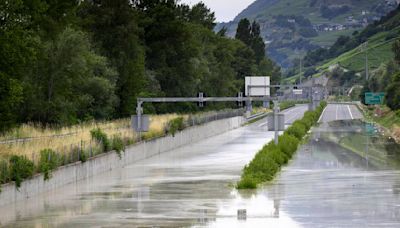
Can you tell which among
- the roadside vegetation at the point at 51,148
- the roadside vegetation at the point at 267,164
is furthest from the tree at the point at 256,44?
the roadside vegetation at the point at 267,164

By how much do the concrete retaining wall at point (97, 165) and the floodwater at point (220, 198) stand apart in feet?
1.57

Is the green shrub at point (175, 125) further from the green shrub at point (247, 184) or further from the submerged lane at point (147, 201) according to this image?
the green shrub at point (247, 184)

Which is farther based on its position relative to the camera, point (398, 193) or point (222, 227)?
point (398, 193)

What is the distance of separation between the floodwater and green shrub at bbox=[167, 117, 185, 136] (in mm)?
12399

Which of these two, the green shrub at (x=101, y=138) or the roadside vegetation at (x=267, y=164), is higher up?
the green shrub at (x=101, y=138)

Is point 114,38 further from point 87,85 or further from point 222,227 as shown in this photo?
point 222,227

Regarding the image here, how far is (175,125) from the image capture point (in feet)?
242

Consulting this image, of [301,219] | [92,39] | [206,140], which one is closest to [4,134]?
[301,219]

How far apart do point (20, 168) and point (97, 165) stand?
1375 centimetres

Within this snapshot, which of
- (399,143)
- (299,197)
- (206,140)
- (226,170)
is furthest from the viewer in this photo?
(206,140)

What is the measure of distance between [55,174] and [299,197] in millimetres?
9933

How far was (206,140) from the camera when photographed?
8669 centimetres

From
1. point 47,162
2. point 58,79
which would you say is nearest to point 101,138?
point 58,79

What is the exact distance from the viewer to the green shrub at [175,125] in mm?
72231
